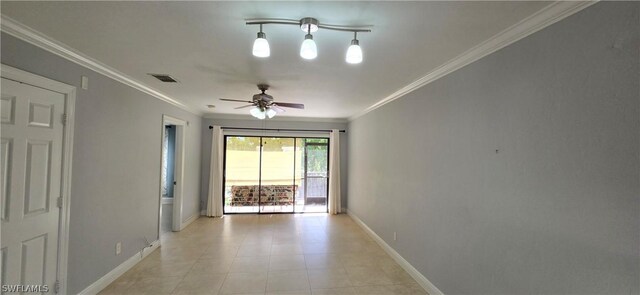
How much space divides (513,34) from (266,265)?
3514mm

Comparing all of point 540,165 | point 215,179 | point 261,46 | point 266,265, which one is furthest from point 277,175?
point 540,165

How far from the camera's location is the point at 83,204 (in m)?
2.50

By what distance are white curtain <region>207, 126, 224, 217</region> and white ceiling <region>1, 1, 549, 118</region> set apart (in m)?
2.91

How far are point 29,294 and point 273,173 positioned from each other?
458cm

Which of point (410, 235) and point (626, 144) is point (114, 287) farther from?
point (626, 144)

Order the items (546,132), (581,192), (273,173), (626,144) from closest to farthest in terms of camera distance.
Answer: (626,144)
(581,192)
(546,132)
(273,173)

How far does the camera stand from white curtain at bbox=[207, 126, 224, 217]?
5.90 metres

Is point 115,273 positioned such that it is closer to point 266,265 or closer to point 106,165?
point 106,165

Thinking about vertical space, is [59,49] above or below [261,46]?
above

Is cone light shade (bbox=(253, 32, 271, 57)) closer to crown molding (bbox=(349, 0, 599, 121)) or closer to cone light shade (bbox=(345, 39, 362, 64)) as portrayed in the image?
cone light shade (bbox=(345, 39, 362, 64))

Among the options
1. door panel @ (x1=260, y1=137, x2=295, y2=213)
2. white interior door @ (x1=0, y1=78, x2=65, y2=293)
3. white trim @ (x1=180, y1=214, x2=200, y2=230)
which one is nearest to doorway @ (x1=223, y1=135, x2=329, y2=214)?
door panel @ (x1=260, y1=137, x2=295, y2=213)

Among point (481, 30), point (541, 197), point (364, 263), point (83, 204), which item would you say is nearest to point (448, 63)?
point (481, 30)

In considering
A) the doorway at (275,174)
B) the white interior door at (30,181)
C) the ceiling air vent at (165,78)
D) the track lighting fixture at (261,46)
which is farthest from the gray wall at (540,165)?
the doorway at (275,174)

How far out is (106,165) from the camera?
2816 mm
